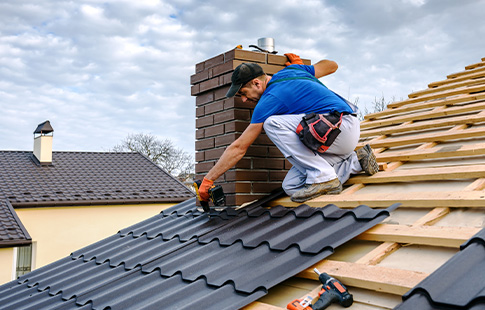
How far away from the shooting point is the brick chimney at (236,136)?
4.12 m

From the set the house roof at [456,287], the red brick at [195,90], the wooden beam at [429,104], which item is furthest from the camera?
the wooden beam at [429,104]

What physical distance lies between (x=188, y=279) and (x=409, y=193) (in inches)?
59.2

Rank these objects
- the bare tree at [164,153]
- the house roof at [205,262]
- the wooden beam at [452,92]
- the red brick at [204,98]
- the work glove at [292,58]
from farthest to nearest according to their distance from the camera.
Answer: the bare tree at [164,153], the wooden beam at [452,92], the red brick at [204,98], the work glove at [292,58], the house roof at [205,262]

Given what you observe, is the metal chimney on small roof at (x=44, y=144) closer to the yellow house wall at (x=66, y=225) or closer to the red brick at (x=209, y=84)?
the yellow house wall at (x=66, y=225)

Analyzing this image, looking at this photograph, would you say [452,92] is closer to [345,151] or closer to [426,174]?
[345,151]

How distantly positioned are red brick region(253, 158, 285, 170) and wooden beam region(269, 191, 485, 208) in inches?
26.2

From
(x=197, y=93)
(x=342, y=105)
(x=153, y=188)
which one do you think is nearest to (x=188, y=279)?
(x=342, y=105)

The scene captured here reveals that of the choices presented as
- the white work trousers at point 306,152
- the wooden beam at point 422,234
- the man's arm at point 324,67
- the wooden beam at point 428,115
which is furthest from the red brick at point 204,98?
the wooden beam at point 422,234

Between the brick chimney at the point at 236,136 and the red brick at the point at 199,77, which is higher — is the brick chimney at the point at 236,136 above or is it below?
below

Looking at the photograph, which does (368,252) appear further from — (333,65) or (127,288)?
(333,65)

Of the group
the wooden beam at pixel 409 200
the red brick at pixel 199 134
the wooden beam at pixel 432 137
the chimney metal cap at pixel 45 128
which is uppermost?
the chimney metal cap at pixel 45 128

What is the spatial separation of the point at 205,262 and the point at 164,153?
32.2 metres

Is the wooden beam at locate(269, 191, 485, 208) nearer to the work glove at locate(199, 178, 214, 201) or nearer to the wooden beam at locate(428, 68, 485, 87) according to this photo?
the work glove at locate(199, 178, 214, 201)

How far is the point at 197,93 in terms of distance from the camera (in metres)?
4.78
